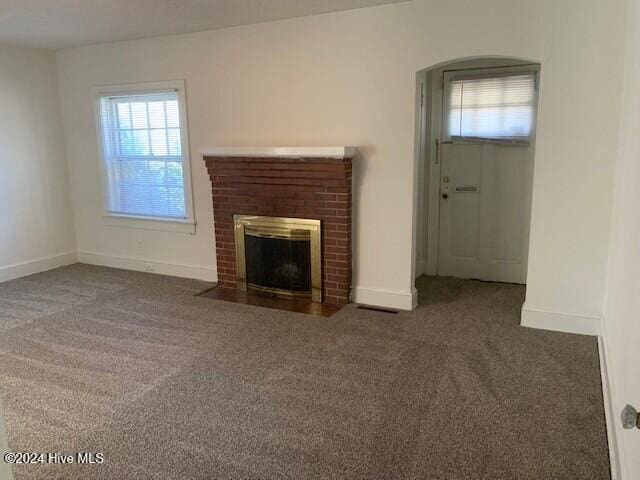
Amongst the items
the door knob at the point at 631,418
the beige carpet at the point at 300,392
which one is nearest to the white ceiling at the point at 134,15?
the beige carpet at the point at 300,392

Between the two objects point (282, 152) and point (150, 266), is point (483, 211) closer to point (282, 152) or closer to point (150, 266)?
point (282, 152)

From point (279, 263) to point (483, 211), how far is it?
6.96 feet

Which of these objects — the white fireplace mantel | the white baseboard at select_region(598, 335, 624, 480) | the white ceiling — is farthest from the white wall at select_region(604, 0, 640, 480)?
the white fireplace mantel

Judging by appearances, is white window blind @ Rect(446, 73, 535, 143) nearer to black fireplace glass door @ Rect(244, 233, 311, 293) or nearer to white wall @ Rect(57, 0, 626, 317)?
white wall @ Rect(57, 0, 626, 317)

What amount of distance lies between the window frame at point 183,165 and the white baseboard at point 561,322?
3.29m

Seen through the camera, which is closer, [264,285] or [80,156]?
[264,285]

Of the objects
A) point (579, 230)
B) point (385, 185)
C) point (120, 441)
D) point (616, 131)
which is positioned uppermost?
point (616, 131)

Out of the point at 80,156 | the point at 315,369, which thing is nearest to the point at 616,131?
the point at 315,369

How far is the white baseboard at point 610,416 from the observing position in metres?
2.01

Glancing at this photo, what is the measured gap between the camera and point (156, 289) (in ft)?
15.5

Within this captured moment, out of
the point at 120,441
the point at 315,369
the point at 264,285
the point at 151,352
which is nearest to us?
the point at 120,441

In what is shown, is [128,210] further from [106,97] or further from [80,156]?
[106,97]

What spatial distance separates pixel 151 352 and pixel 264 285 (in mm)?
1451

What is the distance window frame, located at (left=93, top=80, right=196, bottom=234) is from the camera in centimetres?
482
